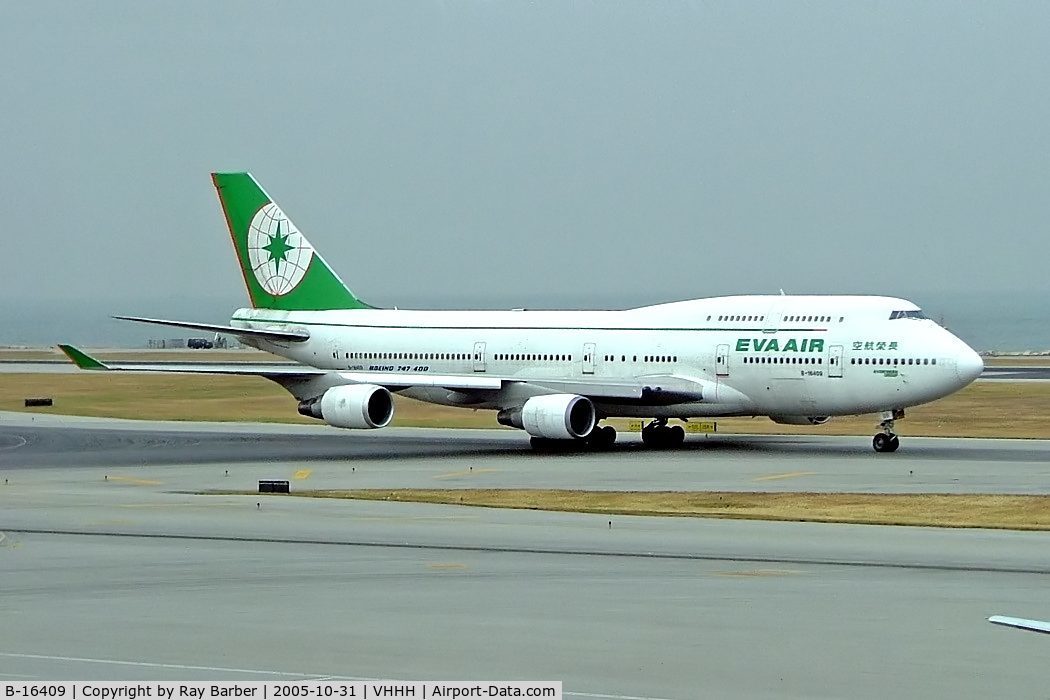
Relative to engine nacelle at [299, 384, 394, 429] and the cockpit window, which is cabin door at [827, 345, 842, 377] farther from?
engine nacelle at [299, 384, 394, 429]

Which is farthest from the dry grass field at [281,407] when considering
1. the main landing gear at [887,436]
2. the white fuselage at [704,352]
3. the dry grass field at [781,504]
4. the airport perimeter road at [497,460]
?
the dry grass field at [781,504]

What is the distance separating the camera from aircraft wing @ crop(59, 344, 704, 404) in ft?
168

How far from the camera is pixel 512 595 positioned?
21.9m

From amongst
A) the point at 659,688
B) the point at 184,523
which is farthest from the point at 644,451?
the point at 659,688

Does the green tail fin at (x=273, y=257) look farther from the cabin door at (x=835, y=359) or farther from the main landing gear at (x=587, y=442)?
the cabin door at (x=835, y=359)

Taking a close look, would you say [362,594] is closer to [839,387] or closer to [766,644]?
[766,644]

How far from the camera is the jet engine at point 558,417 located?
50.1 m

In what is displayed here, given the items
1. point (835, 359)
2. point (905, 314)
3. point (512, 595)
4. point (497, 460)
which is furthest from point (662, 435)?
point (512, 595)

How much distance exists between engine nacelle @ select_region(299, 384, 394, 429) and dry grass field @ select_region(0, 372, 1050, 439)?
1260cm

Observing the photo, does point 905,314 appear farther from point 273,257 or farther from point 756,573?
point 756,573

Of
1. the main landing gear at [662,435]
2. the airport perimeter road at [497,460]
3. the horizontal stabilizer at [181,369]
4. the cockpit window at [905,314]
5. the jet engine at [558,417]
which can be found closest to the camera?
the airport perimeter road at [497,460]

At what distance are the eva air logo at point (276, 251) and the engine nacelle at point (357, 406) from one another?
9984 millimetres
